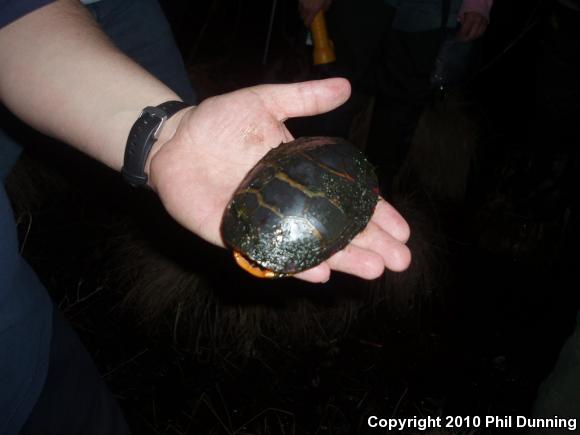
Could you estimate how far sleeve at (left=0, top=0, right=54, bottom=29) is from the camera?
5.16ft

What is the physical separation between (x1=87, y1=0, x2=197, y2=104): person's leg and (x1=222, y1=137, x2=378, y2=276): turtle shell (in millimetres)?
1380

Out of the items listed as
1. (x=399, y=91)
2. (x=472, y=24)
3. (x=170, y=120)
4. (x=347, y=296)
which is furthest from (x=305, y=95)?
(x=472, y=24)

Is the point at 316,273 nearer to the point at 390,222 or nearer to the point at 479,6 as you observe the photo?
the point at 390,222

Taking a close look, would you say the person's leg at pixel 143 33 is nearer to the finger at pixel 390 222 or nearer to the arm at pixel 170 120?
the arm at pixel 170 120

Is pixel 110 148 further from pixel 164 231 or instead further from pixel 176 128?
pixel 164 231

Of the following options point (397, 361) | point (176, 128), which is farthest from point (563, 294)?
point (176, 128)

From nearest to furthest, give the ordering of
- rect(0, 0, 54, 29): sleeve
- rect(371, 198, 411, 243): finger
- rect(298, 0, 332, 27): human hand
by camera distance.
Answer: rect(0, 0, 54, 29): sleeve, rect(371, 198, 411, 243): finger, rect(298, 0, 332, 27): human hand

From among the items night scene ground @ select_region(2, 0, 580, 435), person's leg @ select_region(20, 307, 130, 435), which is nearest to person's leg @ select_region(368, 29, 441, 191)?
night scene ground @ select_region(2, 0, 580, 435)

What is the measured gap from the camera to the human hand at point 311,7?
3.37 meters

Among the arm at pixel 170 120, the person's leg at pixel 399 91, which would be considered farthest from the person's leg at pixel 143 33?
the person's leg at pixel 399 91

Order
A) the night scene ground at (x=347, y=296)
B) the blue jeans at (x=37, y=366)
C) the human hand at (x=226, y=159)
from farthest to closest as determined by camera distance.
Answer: the night scene ground at (x=347, y=296) → the human hand at (x=226, y=159) → the blue jeans at (x=37, y=366)

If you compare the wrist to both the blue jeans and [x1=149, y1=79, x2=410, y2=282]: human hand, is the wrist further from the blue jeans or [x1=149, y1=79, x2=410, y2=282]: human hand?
the blue jeans

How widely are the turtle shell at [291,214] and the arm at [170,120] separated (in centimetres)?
13

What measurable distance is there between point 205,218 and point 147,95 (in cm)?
70
